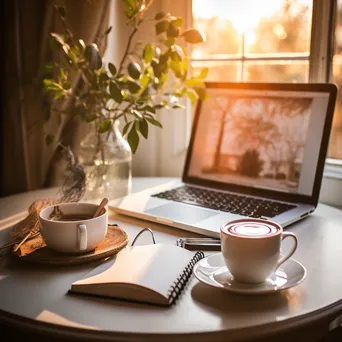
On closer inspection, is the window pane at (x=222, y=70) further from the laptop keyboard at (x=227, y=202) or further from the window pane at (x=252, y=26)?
the laptop keyboard at (x=227, y=202)

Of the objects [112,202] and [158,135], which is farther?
[158,135]

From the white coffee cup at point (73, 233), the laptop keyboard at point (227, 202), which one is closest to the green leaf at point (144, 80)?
the laptop keyboard at point (227, 202)

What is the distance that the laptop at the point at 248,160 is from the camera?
3.87 ft

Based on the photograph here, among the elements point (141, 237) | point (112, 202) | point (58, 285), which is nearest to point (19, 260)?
point (58, 285)

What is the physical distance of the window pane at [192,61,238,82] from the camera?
1.59 m

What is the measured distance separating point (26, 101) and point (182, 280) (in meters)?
1.08

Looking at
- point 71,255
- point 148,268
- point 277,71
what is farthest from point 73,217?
point 277,71

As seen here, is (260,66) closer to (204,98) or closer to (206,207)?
(204,98)

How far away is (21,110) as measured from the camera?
1690 millimetres

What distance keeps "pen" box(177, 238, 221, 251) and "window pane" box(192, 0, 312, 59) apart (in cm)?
69

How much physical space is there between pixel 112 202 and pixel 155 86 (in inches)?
12.4

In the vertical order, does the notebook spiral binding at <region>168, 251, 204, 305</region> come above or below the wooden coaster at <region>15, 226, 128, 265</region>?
below

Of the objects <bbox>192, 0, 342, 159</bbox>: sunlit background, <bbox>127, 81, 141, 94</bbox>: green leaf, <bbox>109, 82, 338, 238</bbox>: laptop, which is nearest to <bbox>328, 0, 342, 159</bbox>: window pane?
<bbox>192, 0, 342, 159</bbox>: sunlit background

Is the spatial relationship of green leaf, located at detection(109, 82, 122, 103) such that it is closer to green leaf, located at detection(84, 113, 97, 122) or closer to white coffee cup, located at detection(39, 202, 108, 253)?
green leaf, located at detection(84, 113, 97, 122)
